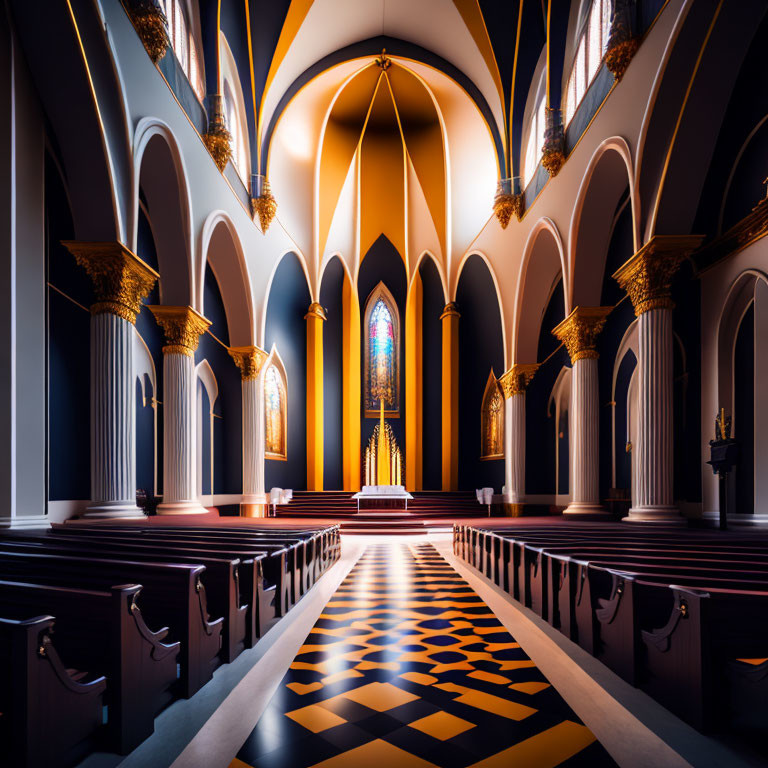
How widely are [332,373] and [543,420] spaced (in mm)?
7948

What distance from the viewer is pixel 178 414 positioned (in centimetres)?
1131

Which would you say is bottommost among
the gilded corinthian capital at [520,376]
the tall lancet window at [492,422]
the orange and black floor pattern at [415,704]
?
the orange and black floor pattern at [415,704]

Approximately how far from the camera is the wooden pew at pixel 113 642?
2.32 metres

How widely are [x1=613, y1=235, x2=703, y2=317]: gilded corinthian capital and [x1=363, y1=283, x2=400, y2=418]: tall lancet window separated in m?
13.4

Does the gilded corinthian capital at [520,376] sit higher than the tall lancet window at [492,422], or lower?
higher

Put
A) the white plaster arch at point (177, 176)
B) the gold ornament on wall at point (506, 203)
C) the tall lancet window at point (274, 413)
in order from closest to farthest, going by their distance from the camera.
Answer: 1. the white plaster arch at point (177, 176)
2. the gold ornament on wall at point (506, 203)
3. the tall lancet window at point (274, 413)

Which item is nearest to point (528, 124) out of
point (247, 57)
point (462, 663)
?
point (247, 57)

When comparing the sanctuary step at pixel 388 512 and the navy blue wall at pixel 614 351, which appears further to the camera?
the sanctuary step at pixel 388 512

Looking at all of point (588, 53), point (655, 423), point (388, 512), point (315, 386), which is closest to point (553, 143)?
point (588, 53)

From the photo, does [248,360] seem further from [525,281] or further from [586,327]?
[586,327]

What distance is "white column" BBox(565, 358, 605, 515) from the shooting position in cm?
1160

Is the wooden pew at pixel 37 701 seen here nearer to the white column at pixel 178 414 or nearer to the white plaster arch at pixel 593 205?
the white column at pixel 178 414

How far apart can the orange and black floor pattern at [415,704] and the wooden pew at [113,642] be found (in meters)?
0.47

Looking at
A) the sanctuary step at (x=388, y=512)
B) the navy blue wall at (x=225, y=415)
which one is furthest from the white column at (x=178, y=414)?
the sanctuary step at (x=388, y=512)
